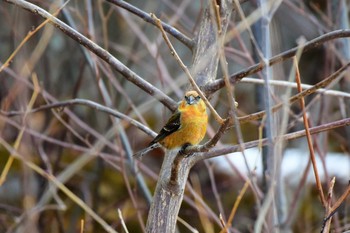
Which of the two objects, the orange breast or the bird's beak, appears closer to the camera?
the bird's beak

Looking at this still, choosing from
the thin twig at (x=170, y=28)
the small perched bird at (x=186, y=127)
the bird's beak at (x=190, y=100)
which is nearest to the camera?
the thin twig at (x=170, y=28)

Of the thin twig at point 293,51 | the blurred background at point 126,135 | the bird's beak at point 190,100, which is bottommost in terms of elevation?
the thin twig at point 293,51

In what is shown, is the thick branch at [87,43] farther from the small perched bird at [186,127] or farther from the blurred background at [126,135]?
the blurred background at [126,135]

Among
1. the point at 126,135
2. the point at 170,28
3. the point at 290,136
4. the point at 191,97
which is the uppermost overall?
the point at 126,135

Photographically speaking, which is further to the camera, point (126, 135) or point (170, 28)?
point (126, 135)

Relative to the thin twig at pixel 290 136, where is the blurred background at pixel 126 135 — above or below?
above

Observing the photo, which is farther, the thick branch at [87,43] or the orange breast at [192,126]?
the orange breast at [192,126]

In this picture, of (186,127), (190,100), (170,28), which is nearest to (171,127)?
(186,127)

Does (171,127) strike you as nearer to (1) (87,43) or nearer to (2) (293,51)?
(1) (87,43)

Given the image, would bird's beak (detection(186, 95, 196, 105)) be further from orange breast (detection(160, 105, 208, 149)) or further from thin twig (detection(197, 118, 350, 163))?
thin twig (detection(197, 118, 350, 163))

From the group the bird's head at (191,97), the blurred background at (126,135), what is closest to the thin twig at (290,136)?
the bird's head at (191,97)

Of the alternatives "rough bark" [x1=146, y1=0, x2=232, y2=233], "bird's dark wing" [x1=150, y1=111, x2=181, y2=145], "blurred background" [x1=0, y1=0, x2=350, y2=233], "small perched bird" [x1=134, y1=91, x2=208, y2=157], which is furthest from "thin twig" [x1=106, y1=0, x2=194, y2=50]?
"blurred background" [x1=0, y1=0, x2=350, y2=233]

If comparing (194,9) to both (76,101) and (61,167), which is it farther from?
(76,101)

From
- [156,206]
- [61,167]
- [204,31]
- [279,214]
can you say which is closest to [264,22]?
[204,31]
